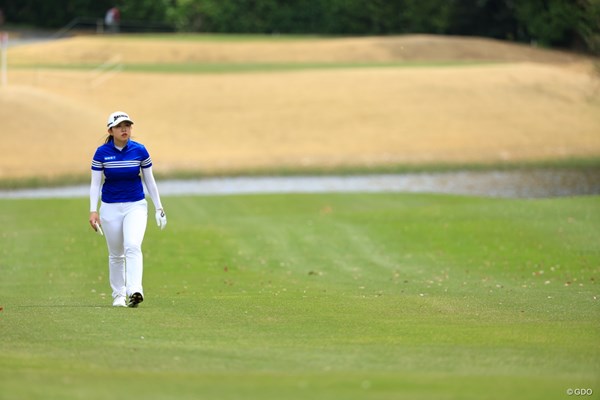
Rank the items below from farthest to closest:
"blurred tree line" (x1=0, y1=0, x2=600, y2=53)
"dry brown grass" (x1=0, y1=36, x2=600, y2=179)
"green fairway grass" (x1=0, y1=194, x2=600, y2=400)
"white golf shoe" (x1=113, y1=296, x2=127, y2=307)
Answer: "blurred tree line" (x1=0, y1=0, x2=600, y2=53) < "dry brown grass" (x1=0, y1=36, x2=600, y2=179) < "white golf shoe" (x1=113, y1=296, x2=127, y2=307) < "green fairway grass" (x1=0, y1=194, x2=600, y2=400)

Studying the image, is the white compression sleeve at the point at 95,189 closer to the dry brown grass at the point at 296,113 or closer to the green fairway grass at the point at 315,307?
the green fairway grass at the point at 315,307

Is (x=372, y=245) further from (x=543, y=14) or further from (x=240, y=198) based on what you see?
(x=543, y=14)

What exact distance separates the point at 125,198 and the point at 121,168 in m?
0.32

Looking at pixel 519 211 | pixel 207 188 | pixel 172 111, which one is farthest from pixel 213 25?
pixel 519 211

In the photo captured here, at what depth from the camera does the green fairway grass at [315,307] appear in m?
8.27

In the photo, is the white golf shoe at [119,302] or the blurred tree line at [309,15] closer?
the white golf shoe at [119,302]

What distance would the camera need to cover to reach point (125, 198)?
1277 cm

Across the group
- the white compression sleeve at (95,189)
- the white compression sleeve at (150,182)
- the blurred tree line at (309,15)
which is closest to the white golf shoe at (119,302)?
the white compression sleeve at (95,189)

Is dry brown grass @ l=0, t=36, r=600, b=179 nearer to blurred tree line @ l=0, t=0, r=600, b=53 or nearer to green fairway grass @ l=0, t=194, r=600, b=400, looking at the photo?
blurred tree line @ l=0, t=0, r=600, b=53

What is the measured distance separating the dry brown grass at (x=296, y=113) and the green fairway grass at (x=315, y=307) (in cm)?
1530

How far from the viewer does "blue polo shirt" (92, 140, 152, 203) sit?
1264 centimetres

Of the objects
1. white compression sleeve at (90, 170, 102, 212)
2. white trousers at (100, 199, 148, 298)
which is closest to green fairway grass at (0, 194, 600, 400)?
white trousers at (100, 199, 148, 298)

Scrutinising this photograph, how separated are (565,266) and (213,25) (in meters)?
59.2

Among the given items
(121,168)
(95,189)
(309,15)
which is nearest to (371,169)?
(95,189)
